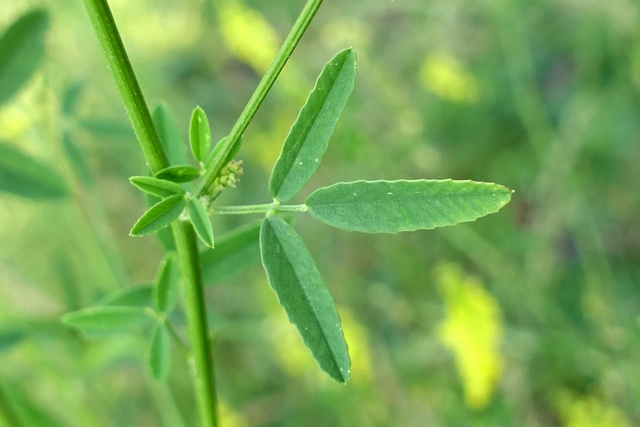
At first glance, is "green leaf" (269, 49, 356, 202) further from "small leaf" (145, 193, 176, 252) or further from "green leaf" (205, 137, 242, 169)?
"small leaf" (145, 193, 176, 252)

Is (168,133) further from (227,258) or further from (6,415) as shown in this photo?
(6,415)

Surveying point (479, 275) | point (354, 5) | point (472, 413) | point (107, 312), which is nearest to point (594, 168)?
point (479, 275)

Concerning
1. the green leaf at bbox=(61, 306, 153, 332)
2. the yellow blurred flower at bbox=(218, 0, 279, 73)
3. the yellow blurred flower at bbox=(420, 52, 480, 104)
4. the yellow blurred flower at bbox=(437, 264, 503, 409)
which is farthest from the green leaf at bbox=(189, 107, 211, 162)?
the yellow blurred flower at bbox=(420, 52, 480, 104)

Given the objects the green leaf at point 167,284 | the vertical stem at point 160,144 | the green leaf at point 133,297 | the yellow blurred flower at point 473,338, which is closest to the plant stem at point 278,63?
the vertical stem at point 160,144

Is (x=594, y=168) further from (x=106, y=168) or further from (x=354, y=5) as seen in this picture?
(x=106, y=168)

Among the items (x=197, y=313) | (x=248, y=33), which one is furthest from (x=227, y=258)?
(x=248, y=33)

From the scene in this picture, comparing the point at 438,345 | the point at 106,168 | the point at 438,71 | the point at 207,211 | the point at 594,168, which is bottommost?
the point at 438,345
